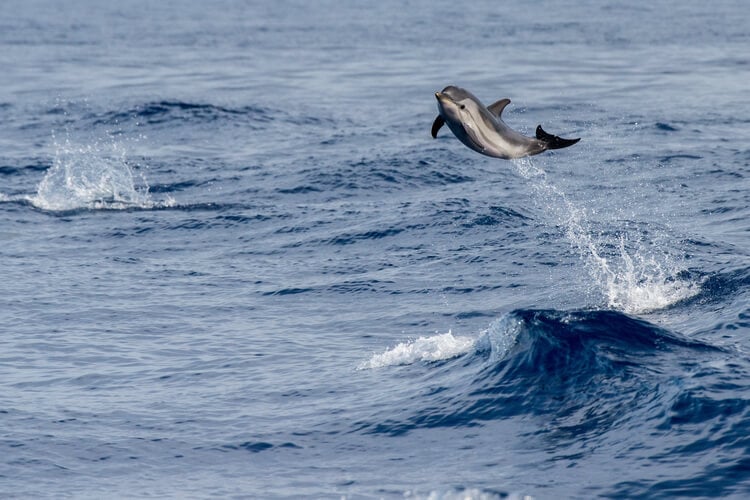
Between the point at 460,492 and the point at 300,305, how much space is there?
935cm

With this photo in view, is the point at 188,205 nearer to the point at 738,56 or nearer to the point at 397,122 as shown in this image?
the point at 397,122

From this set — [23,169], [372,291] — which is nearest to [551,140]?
[372,291]

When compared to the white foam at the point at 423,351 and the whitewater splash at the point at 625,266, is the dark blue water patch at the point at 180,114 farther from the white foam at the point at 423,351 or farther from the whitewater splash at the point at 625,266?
the white foam at the point at 423,351

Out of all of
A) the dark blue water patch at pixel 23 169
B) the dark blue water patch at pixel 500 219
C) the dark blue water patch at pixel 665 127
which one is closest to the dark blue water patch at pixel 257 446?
the dark blue water patch at pixel 500 219

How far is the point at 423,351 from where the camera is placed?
2031cm

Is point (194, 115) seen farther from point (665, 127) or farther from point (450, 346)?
point (450, 346)

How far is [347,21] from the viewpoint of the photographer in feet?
290

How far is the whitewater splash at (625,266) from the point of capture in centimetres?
2147

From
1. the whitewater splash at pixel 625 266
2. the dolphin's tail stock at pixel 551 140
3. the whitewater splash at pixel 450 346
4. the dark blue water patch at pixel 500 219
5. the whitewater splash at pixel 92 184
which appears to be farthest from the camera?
the whitewater splash at pixel 92 184

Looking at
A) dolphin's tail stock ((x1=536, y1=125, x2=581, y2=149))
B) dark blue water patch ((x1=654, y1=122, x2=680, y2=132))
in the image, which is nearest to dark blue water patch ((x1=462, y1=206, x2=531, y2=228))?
dark blue water patch ((x1=654, y1=122, x2=680, y2=132))

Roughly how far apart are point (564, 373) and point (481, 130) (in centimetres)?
465

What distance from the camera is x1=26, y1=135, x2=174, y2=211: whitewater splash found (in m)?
32.3

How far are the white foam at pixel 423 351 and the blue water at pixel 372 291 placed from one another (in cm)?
8

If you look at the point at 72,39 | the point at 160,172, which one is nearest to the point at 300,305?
the point at 160,172
